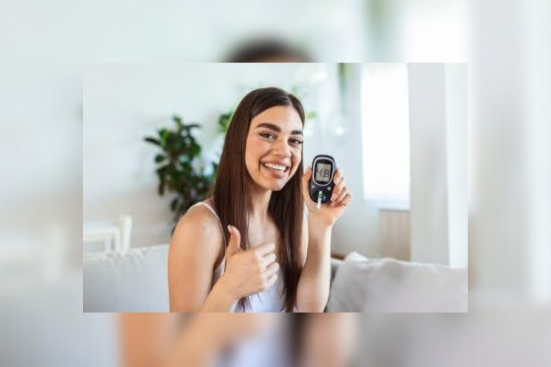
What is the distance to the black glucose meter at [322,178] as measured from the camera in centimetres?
173

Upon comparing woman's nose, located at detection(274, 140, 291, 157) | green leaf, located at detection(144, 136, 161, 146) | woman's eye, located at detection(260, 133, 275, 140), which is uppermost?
woman's eye, located at detection(260, 133, 275, 140)

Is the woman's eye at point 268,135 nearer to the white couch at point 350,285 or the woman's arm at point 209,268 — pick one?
the woman's arm at point 209,268

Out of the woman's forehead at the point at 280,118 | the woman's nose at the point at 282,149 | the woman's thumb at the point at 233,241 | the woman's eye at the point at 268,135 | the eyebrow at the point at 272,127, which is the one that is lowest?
the woman's thumb at the point at 233,241

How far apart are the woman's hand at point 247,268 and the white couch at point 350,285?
7.4 inches

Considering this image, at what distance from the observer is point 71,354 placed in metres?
1.78

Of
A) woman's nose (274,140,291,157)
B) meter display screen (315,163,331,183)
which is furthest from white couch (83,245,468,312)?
woman's nose (274,140,291,157)

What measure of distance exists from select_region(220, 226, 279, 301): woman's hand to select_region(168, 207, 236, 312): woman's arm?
3 centimetres

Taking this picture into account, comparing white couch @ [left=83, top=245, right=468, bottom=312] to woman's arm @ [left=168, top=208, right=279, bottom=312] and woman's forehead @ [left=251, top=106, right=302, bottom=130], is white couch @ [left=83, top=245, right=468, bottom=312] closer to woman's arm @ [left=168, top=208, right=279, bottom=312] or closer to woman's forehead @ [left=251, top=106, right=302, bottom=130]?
woman's arm @ [left=168, top=208, right=279, bottom=312]

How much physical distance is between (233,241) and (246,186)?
0.55 feet

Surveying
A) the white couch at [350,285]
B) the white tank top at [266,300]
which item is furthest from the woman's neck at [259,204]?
the white couch at [350,285]

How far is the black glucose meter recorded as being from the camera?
173 centimetres

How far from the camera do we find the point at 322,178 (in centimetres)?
173

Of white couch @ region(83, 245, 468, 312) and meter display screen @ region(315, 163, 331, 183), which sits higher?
meter display screen @ region(315, 163, 331, 183)

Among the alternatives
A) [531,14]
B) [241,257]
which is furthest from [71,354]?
[531,14]
